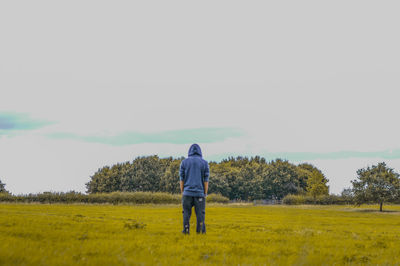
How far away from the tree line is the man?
370ft

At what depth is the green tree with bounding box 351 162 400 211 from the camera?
71812mm

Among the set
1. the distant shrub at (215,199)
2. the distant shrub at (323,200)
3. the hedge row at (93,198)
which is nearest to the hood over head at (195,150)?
the hedge row at (93,198)

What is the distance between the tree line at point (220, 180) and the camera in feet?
429

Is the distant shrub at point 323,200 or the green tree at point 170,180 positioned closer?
the distant shrub at point 323,200

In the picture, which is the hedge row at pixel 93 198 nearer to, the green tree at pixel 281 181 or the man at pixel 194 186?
the green tree at pixel 281 181

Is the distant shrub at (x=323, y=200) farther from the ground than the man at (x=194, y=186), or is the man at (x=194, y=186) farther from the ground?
the man at (x=194, y=186)

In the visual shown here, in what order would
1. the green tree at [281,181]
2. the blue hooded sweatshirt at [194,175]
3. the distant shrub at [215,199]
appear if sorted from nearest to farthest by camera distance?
1. the blue hooded sweatshirt at [194,175]
2. the distant shrub at [215,199]
3. the green tree at [281,181]

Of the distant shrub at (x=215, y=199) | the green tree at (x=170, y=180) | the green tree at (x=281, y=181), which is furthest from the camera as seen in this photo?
the green tree at (x=281, y=181)

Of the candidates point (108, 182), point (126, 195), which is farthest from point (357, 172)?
point (108, 182)

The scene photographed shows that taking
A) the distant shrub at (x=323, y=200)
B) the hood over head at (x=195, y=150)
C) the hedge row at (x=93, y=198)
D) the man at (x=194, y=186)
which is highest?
the hood over head at (x=195, y=150)

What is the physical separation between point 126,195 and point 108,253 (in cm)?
7490

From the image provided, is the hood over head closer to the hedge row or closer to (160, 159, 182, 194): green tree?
the hedge row

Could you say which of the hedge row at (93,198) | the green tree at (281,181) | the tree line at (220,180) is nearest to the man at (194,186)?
the hedge row at (93,198)

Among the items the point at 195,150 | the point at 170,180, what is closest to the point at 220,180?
the point at 170,180
